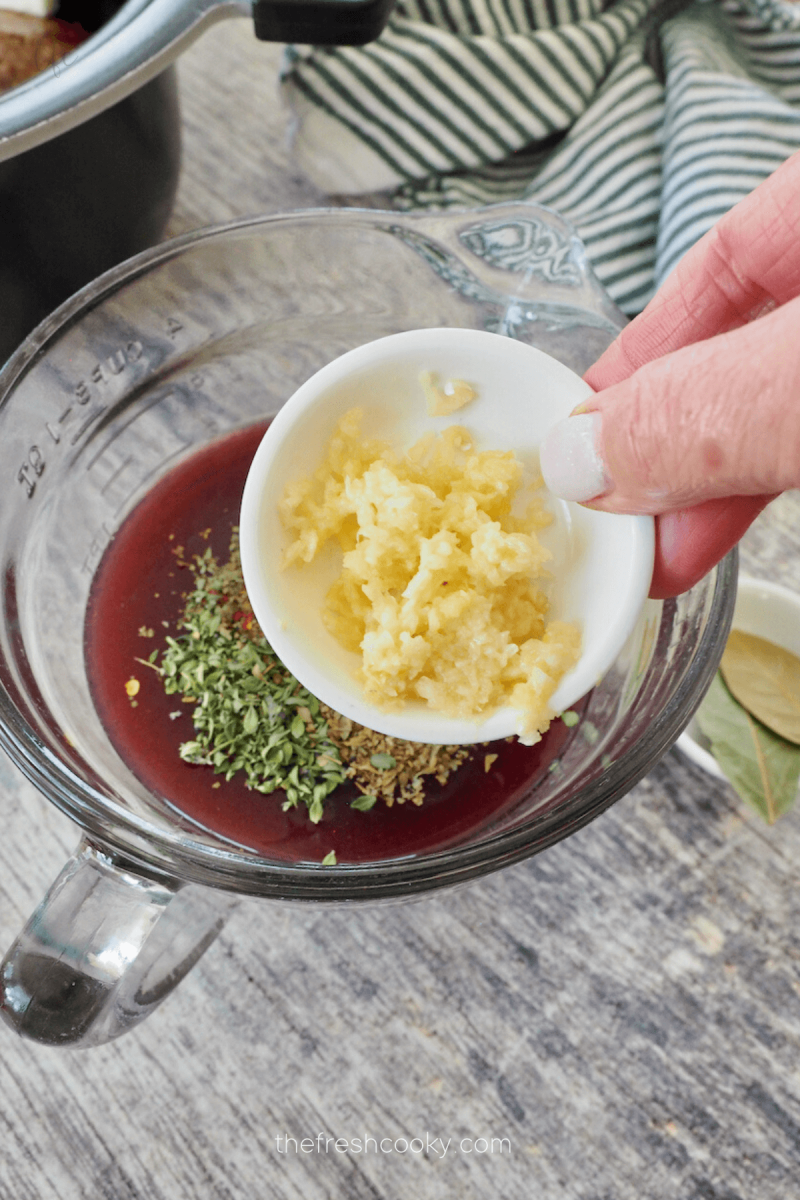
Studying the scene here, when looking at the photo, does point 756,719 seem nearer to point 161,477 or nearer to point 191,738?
point 191,738

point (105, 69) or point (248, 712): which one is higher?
point (105, 69)

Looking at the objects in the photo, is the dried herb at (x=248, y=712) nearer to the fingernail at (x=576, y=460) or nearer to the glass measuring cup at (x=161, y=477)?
the glass measuring cup at (x=161, y=477)

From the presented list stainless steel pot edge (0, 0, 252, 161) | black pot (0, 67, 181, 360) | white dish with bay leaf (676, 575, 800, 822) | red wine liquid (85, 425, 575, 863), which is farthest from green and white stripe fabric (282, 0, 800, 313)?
red wine liquid (85, 425, 575, 863)

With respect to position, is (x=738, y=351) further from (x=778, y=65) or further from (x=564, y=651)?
(x=778, y=65)

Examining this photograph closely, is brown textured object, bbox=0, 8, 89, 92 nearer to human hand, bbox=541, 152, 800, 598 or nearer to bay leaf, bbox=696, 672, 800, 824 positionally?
human hand, bbox=541, 152, 800, 598

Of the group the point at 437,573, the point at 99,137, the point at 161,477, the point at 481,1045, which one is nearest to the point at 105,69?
the point at 99,137

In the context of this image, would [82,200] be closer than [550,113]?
Yes

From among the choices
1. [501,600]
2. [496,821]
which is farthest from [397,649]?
[496,821]
